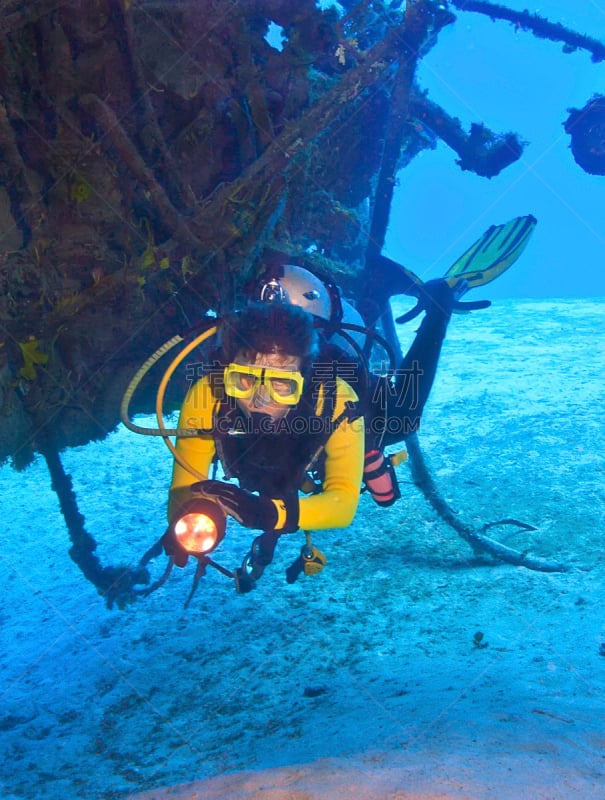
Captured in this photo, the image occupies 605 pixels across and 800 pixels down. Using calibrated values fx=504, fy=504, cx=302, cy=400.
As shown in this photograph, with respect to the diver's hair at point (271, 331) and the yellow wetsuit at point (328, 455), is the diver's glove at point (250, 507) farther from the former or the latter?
the diver's hair at point (271, 331)

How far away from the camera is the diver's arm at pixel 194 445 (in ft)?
9.34

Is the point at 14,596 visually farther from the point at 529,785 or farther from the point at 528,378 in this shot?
the point at 528,378

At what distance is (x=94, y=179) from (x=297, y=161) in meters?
1.39

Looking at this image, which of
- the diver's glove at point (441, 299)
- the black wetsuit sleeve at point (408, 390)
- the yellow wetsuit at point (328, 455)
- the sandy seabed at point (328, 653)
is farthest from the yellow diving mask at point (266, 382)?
the diver's glove at point (441, 299)

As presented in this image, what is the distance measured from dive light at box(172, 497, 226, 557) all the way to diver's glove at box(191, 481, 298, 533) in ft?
0.25

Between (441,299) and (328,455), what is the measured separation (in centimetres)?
231

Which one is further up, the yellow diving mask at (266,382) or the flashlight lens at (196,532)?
the yellow diving mask at (266,382)

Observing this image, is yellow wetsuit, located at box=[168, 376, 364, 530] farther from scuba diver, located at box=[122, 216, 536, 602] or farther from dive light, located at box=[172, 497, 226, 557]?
dive light, located at box=[172, 497, 226, 557]

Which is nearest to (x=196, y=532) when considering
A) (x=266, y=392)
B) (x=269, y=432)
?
(x=269, y=432)

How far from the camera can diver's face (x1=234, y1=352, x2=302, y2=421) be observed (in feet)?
8.43

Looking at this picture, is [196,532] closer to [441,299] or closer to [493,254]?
[441,299]

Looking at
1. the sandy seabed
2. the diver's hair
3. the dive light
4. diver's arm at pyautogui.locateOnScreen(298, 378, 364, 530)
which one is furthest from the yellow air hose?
the sandy seabed

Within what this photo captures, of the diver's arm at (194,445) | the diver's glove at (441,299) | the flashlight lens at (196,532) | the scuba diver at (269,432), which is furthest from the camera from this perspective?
the diver's glove at (441,299)

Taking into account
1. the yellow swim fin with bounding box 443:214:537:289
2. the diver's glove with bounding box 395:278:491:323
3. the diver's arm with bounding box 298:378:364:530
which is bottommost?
the diver's arm with bounding box 298:378:364:530
